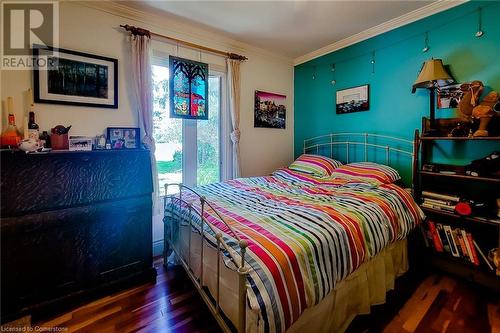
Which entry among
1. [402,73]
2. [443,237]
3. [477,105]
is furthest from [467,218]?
[402,73]

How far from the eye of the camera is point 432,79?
217cm

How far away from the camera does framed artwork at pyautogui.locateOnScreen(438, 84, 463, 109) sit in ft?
7.48

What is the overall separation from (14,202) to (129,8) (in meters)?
2.07

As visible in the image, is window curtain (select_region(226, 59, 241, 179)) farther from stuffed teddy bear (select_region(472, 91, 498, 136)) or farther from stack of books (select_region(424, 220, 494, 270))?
stuffed teddy bear (select_region(472, 91, 498, 136))

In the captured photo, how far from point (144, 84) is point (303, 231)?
219cm

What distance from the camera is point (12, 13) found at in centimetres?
196

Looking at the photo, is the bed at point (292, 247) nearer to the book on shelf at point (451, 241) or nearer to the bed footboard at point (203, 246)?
the bed footboard at point (203, 246)

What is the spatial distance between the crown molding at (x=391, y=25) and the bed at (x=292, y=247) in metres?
1.35

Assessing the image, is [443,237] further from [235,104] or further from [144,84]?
[144,84]

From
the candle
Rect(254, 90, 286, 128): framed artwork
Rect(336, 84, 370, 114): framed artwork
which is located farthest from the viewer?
Rect(254, 90, 286, 128): framed artwork

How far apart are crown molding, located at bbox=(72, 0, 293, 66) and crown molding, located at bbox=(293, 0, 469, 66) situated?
0.83m

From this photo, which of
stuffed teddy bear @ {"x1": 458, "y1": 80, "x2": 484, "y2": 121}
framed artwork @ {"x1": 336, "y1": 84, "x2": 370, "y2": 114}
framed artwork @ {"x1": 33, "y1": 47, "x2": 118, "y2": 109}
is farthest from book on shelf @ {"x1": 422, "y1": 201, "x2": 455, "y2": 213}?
framed artwork @ {"x1": 33, "y1": 47, "x2": 118, "y2": 109}

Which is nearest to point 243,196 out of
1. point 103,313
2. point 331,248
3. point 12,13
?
point 331,248

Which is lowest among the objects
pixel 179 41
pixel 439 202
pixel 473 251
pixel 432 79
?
pixel 473 251
